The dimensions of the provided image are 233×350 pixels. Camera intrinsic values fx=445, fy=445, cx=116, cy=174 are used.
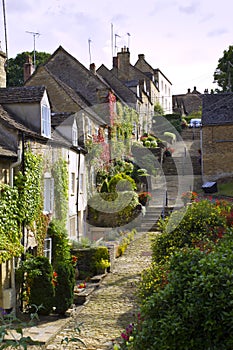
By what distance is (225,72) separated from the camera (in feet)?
184

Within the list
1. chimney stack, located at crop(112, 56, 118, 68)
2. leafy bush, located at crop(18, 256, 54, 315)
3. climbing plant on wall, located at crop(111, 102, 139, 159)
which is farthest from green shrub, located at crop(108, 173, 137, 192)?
chimney stack, located at crop(112, 56, 118, 68)

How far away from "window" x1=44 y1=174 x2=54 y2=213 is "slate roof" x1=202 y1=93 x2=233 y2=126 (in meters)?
20.5

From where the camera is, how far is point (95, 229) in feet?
81.9

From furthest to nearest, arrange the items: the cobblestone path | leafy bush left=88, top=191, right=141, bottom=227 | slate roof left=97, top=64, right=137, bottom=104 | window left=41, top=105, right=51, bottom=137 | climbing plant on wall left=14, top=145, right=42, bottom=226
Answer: slate roof left=97, top=64, right=137, bottom=104 < leafy bush left=88, top=191, right=141, bottom=227 < window left=41, top=105, right=51, bottom=137 < climbing plant on wall left=14, top=145, right=42, bottom=226 < the cobblestone path

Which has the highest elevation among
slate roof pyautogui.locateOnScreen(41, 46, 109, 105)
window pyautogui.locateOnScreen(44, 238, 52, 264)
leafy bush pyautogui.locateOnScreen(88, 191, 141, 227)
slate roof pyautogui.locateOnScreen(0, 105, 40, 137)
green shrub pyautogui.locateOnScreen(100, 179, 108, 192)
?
slate roof pyautogui.locateOnScreen(41, 46, 109, 105)

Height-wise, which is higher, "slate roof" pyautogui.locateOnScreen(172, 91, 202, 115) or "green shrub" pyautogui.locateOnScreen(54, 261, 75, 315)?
"slate roof" pyautogui.locateOnScreen(172, 91, 202, 115)

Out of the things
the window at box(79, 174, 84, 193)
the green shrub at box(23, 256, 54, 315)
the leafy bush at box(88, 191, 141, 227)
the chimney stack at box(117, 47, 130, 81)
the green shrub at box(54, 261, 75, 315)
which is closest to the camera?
the green shrub at box(54, 261, 75, 315)

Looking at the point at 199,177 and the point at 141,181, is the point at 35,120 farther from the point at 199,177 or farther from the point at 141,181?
the point at 199,177

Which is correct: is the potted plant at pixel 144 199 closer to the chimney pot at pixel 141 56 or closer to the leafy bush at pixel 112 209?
the leafy bush at pixel 112 209

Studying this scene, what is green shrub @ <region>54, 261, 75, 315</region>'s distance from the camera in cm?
1335

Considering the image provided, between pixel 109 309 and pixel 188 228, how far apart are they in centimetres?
349

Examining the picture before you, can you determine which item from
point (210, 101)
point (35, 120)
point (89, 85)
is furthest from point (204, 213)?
point (210, 101)

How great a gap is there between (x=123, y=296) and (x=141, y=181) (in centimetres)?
1843

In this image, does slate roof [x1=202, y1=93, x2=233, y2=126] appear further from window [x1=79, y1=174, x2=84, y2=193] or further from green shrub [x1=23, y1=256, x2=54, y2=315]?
green shrub [x1=23, y1=256, x2=54, y2=315]
